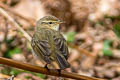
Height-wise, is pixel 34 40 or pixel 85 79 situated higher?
pixel 34 40

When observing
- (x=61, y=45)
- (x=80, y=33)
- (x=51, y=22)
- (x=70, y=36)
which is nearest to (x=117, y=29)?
(x=70, y=36)

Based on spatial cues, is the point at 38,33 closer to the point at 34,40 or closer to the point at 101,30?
the point at 34,40

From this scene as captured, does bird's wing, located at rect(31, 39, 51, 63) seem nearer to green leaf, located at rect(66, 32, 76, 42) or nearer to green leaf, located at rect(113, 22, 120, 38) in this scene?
green leaf, located at rect(66, 32, 76, 42)

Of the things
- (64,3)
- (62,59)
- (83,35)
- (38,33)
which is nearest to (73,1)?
(64,3)

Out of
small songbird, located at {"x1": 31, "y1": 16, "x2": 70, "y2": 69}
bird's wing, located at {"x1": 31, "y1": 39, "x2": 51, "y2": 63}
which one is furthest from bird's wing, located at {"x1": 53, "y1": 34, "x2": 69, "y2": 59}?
bird's wing, located at {"x1": 31, "y1": 39, "x2": 51, "y2": 63}

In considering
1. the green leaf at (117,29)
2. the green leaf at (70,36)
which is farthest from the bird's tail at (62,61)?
the green leaf at (117,29)

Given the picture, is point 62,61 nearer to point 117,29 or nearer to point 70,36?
point 117,29

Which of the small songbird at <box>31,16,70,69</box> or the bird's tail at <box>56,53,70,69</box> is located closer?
the bird's tail at <box>56,53,70,69</box>
